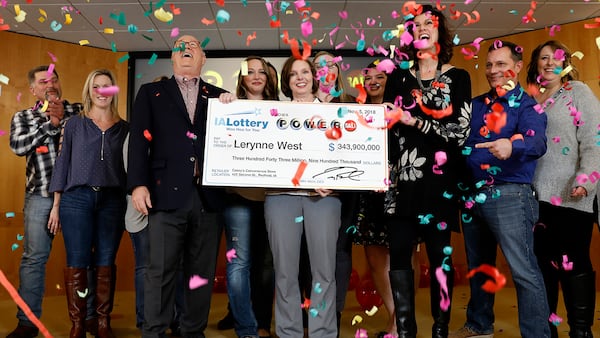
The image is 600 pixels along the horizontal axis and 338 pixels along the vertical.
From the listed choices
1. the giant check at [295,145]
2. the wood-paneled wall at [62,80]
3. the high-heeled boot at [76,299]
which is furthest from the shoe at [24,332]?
the wood-paneled wall at [62,80]

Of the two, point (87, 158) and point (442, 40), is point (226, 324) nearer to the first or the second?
point (87, 158)

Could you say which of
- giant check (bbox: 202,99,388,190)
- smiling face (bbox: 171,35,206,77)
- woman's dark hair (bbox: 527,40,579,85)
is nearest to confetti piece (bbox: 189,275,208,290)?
giant check (bbox: 202,99,388,190)

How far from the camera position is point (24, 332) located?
2.66m

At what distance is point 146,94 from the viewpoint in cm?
234

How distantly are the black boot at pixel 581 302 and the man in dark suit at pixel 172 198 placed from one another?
65.2 inches

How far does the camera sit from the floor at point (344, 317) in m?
2.83

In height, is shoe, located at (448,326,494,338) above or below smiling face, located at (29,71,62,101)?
below

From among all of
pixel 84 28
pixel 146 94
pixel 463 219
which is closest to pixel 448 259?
pixel 463 219

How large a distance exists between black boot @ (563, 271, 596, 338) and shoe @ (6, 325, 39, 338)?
2.66 meters

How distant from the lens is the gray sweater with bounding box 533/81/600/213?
7.82ft

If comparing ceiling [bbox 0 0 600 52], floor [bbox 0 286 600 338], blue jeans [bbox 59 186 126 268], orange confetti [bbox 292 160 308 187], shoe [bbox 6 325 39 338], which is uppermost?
ceiling [bbox 0 0 600 52]

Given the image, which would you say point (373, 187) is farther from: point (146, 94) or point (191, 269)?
point (146, 94)

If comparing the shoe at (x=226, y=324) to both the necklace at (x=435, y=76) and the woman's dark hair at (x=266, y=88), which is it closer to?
the woman's dark hair at (x=266, y=88)

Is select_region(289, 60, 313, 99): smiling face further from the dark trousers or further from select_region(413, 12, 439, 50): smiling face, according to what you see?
the dark trousers
